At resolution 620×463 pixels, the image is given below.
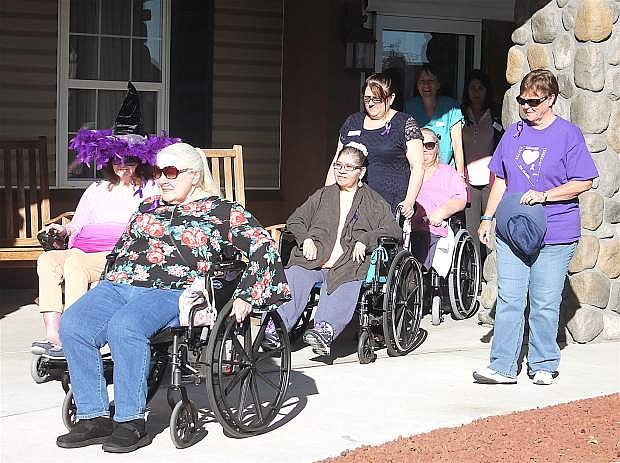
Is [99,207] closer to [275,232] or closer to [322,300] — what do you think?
[322,300]

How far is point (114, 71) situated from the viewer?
33.2 feet

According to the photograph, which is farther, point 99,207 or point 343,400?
point 99,207

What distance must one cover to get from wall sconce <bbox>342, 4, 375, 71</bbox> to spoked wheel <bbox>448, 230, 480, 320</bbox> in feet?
7.10

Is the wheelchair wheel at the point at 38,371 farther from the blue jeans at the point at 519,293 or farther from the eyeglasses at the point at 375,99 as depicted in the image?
the eyeglasses at the point at 375,99

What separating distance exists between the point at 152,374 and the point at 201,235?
27.1 inches

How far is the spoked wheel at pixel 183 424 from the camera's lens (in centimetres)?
520

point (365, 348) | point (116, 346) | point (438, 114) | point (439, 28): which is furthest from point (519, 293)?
point (439, 28)

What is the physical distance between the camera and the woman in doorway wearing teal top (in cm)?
939

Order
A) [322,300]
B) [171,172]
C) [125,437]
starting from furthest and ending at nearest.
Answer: [322,300], [171,172], [125,437]

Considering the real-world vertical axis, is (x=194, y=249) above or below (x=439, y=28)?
below

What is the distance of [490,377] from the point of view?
6.67m

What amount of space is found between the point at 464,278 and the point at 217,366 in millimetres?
4150

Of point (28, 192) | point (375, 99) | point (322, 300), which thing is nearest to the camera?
point (322, 300)

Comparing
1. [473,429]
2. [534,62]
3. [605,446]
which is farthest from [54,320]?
[534,62]
